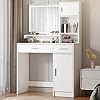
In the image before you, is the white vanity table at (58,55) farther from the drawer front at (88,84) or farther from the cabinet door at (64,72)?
the drawer front at (88,84)

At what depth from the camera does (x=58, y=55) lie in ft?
20.6

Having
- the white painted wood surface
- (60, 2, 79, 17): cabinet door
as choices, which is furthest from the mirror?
the white painted wood surface

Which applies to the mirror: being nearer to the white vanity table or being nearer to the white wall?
the white vanity table

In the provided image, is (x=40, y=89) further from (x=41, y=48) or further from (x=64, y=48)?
(x=64, y=48)

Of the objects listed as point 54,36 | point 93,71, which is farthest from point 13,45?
point 93,71

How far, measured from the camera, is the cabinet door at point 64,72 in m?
6.20

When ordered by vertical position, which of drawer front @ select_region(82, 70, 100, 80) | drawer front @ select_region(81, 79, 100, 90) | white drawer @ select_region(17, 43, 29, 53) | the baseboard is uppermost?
white drawer @ select_region(17, 43, 29, 53)

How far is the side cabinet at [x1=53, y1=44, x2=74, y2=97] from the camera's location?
6188 millimetres

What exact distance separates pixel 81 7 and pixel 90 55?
106cm

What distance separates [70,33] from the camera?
21.2 ft

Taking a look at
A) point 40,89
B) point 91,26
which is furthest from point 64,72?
point 91,26

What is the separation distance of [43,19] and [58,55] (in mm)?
1046

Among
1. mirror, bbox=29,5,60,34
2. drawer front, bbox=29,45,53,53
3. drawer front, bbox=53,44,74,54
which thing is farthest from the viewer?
mirror, bbox=29,5,60,34

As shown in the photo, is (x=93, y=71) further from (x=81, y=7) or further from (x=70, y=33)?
(x=81, y=7)
